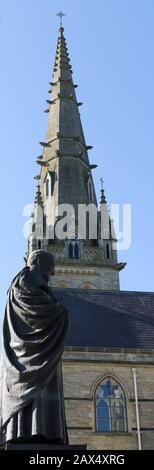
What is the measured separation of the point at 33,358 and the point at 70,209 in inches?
1579

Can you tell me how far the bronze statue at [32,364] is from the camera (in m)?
4.66

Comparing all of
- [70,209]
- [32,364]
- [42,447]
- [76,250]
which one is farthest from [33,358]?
[70,209]

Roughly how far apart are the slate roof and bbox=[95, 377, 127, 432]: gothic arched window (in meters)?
1.51

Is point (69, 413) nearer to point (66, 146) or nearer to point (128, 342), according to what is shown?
point (128, 342)

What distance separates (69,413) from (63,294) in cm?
587

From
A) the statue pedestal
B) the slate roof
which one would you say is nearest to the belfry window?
the slate roof

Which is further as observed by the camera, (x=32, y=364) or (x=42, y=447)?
(x=32, y=364)

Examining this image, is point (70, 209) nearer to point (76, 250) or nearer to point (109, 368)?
point (76, 250)

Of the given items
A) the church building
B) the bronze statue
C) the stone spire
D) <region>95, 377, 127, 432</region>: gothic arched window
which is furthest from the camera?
the stone spire

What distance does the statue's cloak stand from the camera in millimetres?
4695

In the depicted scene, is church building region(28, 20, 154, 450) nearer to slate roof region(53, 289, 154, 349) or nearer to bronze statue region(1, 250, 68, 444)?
slate roof region(53, 289, 154, 349)

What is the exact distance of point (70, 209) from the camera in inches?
1766

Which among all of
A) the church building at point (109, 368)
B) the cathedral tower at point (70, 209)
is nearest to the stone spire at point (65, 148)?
the cathedral tower at point (70, 209)
